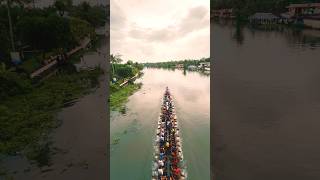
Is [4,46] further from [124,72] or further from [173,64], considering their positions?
[173,64]

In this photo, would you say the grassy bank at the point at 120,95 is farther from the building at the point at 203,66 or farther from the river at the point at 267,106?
the building at the point at 203,66

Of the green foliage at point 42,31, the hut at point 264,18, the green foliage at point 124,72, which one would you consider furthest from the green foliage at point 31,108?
the hut at point 264,18

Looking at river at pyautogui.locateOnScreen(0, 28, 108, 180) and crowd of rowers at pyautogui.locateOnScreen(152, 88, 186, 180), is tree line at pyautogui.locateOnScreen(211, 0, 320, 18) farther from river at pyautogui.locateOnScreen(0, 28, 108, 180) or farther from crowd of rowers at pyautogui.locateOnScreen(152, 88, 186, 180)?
crowd of rowers at pyautogui.locateOnScreen(152, 88, 186, 180)

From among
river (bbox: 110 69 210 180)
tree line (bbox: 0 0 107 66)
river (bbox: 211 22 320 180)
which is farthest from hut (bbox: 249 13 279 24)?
tree line (bbox: 0 0 107 66)

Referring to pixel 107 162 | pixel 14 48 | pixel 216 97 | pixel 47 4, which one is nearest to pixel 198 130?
pixel 216 97

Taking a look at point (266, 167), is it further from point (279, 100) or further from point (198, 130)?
point (279, 100)

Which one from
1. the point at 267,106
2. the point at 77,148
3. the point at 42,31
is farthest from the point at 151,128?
the point at 42,31
